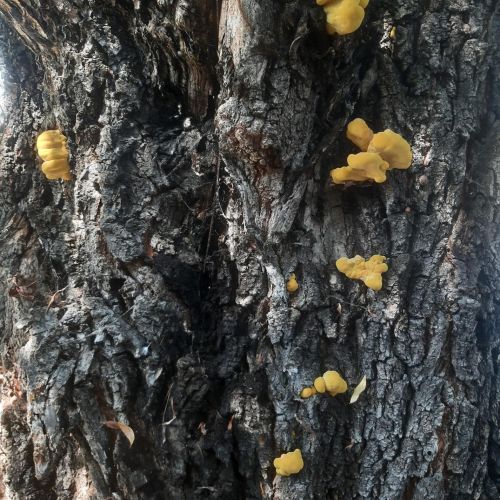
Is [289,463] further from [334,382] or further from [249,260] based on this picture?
[249,260]

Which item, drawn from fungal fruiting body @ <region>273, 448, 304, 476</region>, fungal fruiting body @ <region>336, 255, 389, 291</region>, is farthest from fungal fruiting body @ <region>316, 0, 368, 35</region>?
fungal fruiting body @ <region>273, 448, 304, 476</region>

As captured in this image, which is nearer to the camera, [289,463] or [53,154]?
[289,463]

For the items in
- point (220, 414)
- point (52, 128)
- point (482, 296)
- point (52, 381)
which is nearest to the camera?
point (52, 381)

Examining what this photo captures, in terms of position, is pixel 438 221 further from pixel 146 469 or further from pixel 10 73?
pixel 10 73

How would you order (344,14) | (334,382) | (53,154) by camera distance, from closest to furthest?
1. (344,14)
2. (334,382)
3. (53,154)

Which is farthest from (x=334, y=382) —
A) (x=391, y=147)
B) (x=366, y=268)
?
(x=391, y=147)

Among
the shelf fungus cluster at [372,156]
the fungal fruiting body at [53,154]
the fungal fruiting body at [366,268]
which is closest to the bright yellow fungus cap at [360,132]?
the shelf fungus cluster at [372,156]

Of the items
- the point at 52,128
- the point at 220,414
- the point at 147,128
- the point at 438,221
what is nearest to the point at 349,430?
the point at 220,414

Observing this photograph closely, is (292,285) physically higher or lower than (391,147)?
lower
